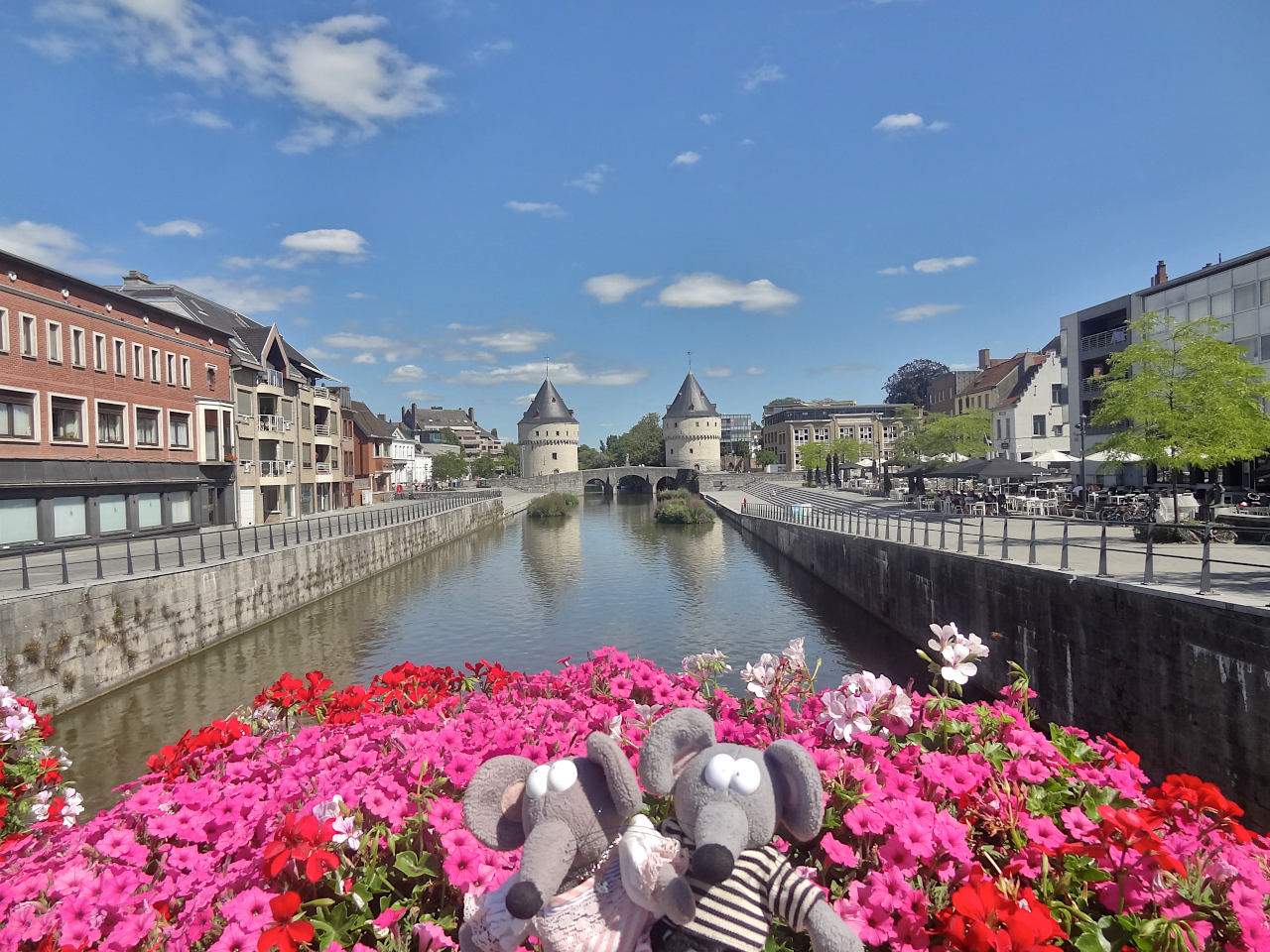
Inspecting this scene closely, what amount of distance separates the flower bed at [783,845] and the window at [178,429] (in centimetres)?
2665

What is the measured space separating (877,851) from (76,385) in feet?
85.1

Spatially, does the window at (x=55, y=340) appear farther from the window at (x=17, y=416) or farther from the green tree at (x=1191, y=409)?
the green tree at (x=1191, y=409)

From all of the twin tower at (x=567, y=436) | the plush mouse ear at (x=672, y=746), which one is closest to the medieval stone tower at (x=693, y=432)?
the twin tower at (x=567, y=436)

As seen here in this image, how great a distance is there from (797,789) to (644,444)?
129468 mm

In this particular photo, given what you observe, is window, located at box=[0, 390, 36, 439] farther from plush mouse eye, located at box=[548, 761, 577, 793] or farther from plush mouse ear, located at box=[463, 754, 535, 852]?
plush mouse eye, located at box=[548, 761, 577, 793]

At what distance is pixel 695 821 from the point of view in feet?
6.89

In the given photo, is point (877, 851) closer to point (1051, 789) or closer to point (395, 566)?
point (1051, 789)

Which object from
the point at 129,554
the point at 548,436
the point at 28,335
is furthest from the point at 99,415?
the point at 548,436

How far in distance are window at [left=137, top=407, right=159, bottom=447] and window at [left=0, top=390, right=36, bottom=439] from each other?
185 inches

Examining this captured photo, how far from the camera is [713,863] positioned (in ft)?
6.25

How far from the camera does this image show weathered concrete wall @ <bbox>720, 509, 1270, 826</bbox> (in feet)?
24.4

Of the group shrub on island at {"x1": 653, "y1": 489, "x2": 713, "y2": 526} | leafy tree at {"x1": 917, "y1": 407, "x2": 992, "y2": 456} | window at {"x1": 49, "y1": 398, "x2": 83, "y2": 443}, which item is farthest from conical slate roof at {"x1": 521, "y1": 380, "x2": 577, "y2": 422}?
window at {"x1": 49, "y1": 398, "x2": 83, "y2": 443}

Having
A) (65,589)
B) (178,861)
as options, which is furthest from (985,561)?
(65,589)

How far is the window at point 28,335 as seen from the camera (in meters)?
19.6
